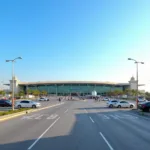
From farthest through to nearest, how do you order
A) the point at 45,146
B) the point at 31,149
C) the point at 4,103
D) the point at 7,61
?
the point at 4,103, the point at 7,61, the point at 45,146, the point at 31,149

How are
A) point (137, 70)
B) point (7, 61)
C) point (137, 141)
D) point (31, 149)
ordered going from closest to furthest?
point (31, 149) < point (137, 141) < point (7, 61) < point (137, 70)

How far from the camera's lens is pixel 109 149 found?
10.9 m

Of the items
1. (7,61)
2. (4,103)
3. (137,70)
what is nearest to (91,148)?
(7,61)

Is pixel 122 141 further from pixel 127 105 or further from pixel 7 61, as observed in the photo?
pixel 127 105

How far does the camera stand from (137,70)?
52062 mm

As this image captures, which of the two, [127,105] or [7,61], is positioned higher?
[7,61]

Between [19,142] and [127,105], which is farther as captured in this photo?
[127,105]

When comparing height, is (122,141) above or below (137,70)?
below

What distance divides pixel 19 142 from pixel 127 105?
146 ft

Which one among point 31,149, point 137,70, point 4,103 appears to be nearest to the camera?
point 31,149

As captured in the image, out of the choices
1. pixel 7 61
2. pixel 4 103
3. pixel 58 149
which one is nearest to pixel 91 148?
pixel 58 149

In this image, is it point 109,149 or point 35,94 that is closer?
point 109,149

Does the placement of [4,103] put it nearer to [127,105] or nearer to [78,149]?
[127,105]

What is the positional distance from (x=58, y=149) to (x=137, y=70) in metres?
43.1
